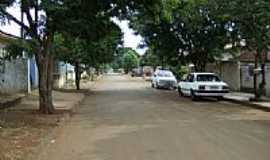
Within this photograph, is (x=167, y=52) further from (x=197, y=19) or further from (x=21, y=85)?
(x=21, y=85)

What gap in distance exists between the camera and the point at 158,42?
42.6m

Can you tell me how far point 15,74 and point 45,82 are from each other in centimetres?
1261

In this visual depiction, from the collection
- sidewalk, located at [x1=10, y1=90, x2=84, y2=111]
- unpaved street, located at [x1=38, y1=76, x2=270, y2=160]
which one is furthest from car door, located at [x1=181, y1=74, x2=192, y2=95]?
unpaved street, located at [x1=38, y1=76, x2=270, y2=160]

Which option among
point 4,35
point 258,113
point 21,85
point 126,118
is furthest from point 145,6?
point 21,85

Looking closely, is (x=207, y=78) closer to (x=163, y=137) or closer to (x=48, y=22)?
(x=48, y=22)

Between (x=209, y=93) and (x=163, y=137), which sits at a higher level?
(x=209, y=93)

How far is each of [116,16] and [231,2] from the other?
25.5ft

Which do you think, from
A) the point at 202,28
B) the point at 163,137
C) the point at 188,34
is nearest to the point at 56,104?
the point at 163,137

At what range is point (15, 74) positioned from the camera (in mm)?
34000

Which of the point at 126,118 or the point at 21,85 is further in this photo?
the point at 21,85

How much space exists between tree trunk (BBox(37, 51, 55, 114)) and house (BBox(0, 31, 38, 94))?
7865mm

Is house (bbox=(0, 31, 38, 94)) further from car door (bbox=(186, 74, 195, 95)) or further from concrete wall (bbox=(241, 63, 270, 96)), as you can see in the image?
concrete wall (bbox=(241, 63, 270, 96))

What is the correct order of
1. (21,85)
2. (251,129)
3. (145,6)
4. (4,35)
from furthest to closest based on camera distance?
(21,85) → (4,35) → (145,6) → (251,129)

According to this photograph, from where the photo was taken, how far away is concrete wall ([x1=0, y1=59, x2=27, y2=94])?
31.1 meters
